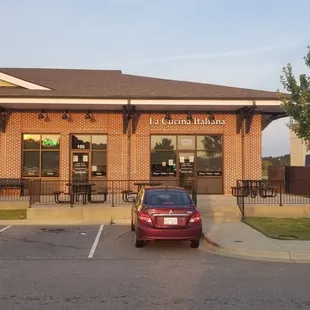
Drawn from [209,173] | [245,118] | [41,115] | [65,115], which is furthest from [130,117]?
[245,118]

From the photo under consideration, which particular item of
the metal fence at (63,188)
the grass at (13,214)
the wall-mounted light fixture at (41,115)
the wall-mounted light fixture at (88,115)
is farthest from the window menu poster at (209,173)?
the grass at (13,214)

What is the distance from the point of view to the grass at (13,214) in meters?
16.0

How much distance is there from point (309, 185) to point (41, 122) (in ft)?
45.5

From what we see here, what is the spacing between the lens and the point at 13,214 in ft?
54.8

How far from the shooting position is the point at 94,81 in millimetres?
24938

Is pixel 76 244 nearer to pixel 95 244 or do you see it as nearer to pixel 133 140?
pixel 95 244

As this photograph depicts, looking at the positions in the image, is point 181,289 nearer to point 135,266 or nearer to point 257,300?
point 257,300

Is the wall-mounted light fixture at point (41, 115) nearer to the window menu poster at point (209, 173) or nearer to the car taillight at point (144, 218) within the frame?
the window menu poster at point (209, 173)

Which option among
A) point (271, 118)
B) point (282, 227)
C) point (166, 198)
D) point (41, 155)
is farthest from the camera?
point (271, 118)

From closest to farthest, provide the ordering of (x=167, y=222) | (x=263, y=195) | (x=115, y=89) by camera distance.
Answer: (x=167, y=222)
(x=263, y=195)
(x=115, y=89)

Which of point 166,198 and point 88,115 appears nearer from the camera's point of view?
point 166,198

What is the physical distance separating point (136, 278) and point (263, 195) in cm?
1340

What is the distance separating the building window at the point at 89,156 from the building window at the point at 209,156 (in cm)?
498

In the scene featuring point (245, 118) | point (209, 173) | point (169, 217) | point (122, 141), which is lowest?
point (169, 217)
